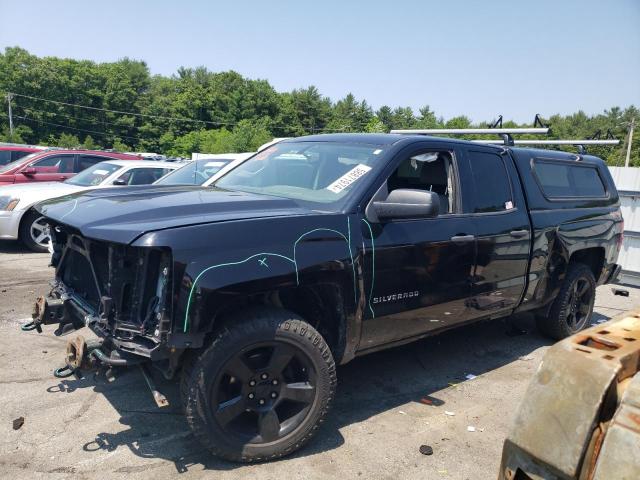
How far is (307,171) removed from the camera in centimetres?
396

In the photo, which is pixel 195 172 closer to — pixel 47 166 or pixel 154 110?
pixel 47 166

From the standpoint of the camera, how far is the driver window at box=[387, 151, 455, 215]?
4.07 metres

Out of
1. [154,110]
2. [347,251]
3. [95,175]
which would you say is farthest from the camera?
[154,110]

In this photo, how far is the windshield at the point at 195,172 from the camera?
8.20 meters

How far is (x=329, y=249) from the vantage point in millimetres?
3119

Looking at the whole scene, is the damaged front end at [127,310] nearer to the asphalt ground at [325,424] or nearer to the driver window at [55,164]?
the asphalt ground at [325,424]

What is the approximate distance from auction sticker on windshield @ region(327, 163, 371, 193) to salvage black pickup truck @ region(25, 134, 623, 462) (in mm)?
13

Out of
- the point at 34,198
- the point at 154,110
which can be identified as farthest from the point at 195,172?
the point at 154,110

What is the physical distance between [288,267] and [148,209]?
34.4 inches

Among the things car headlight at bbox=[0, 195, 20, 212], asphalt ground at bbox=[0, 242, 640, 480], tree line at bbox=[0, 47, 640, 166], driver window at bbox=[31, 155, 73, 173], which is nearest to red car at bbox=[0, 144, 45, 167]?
driver window at bbox=[31, 155, 73, 173]

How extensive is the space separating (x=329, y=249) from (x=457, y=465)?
1.54 metres

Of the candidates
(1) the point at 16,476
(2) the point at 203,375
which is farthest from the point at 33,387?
(2) the point at 203,375

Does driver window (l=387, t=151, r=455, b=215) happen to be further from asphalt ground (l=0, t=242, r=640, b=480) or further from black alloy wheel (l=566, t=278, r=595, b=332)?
black alloy wheel (l=566, t=278, r=595, b=332)

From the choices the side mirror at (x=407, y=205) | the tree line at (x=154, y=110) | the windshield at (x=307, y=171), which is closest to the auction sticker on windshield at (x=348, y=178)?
the windshield at (x=307, y=171)
